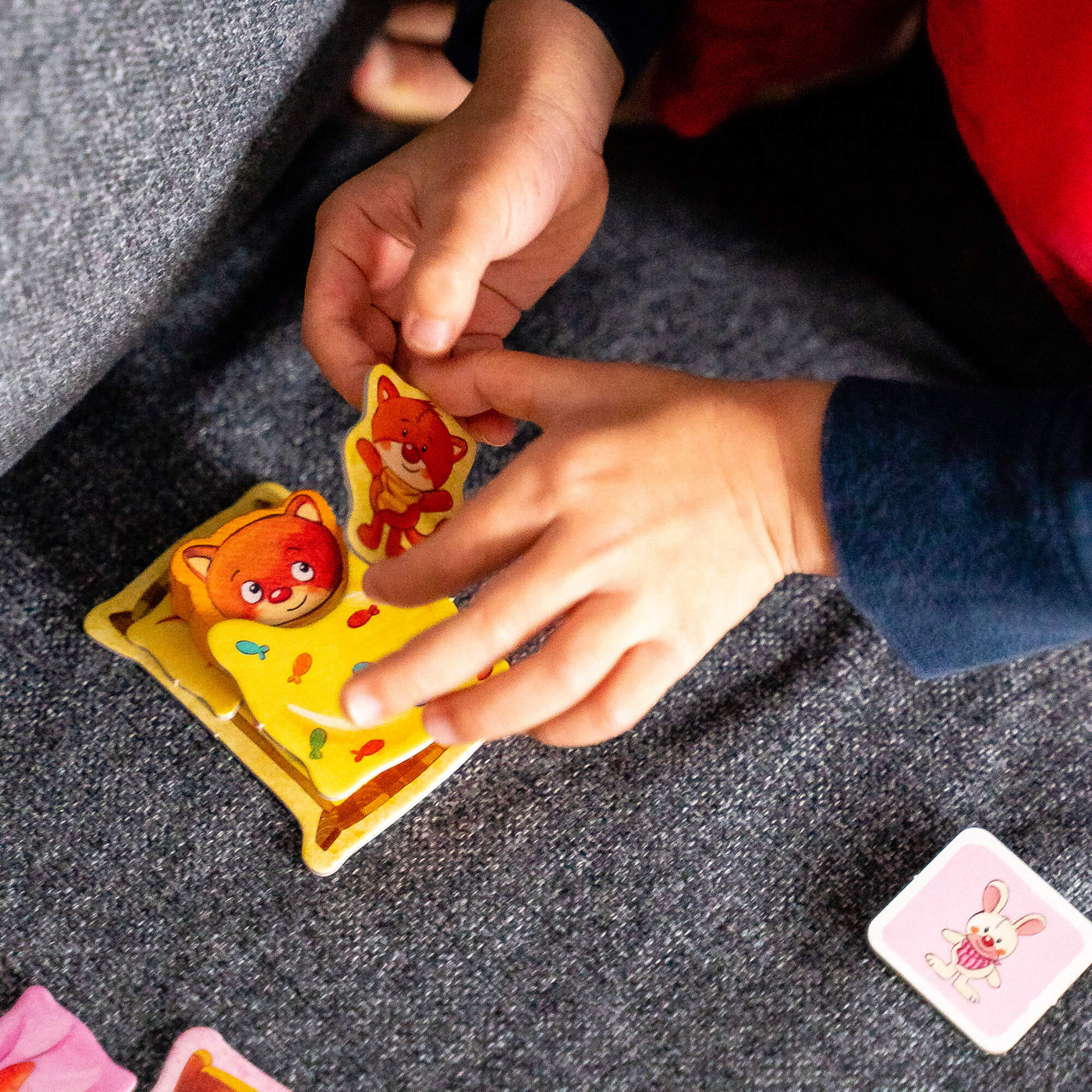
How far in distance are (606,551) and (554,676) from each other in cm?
7

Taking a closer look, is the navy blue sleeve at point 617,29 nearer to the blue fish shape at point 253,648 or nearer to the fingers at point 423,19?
the fingers at point 423,19

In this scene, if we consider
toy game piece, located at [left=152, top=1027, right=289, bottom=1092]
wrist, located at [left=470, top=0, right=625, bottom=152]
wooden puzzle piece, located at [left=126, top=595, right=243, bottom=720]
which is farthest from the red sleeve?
toy game piece, located at [left=152, top=1027, right=289, bottom=1092]

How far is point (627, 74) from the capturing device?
0.71 metres

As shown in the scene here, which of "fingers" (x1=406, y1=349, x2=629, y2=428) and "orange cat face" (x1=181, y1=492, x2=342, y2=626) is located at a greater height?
"fingers" (x1=406, y1=349, x2=629, y2=428)

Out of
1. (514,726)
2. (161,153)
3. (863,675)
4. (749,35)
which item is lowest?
(863,675)

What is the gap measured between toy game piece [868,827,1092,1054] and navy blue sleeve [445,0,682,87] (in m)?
0.59

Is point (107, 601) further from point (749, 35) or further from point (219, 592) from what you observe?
point (749, 35)

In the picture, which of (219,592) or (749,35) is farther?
(749,35)

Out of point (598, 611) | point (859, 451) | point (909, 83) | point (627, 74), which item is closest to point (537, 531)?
point (598, 611)

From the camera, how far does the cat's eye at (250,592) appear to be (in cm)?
59

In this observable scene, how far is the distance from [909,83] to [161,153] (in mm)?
588

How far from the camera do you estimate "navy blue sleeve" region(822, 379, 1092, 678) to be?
1.52ft

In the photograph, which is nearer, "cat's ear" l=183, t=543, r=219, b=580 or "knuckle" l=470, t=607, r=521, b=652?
"knuckle" l=470, t=607, r=521, b=652

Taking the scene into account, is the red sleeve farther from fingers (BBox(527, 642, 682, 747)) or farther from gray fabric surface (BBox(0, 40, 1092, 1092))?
fingers (BBox(527, 642, 682, 747))
